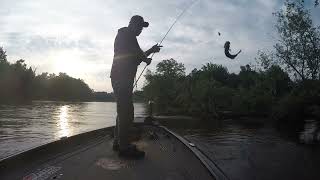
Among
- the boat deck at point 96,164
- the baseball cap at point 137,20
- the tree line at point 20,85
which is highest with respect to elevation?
→ the tree line at point 20,85

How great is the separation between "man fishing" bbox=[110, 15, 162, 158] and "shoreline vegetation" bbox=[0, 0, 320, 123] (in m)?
4.58

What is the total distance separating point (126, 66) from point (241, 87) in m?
78.8

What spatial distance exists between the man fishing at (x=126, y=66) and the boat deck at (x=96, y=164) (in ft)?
1.77

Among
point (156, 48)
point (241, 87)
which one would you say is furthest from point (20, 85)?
point (156, 48)

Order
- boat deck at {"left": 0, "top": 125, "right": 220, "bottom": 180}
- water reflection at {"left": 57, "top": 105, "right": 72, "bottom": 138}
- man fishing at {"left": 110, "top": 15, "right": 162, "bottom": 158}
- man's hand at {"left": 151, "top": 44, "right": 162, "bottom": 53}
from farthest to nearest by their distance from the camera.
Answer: water reflection at {"left": 57, "top": 105, "right": 72, "bottom": 138}, man's hand at {"left": 151, "top": 44, "right": 162, "bottom": 53}, man fishing at {"left": 110, "top": 15, "right": 162, "bottom": 158}, boat deck at {"left": 0, "top": 125, "right": 220, "bottom": 180}

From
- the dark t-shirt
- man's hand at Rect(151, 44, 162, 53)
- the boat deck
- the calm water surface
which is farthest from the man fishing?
the calm water surface

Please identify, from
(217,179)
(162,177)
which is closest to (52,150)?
(162,177)

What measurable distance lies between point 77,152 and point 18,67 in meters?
130

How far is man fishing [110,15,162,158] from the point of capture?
6.80m

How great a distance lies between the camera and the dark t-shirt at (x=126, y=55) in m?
6.89

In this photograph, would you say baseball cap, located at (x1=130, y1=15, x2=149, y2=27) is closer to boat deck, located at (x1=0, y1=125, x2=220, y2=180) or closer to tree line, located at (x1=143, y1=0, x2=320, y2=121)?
boat deck, located at (x1=0, y1=125, x2=220, y2=180)

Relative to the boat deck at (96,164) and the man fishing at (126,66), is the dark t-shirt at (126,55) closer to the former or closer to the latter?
the man fishing at (126,66)

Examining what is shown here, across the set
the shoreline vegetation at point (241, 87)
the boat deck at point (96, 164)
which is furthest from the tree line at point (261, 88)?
the boat deck at point (96, 164)

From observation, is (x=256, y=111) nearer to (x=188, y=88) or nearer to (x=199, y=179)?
(x=188, y=88)
